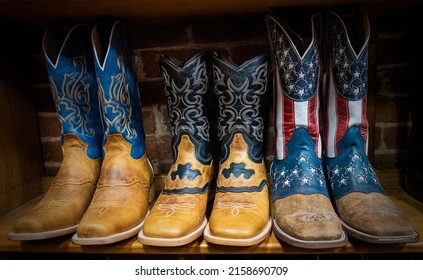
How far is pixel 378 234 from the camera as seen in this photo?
743mm

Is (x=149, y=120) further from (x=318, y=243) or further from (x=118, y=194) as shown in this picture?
(x=318, y=243)

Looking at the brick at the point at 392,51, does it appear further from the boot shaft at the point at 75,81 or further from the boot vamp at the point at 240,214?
the boot shaft at the point at 75,81

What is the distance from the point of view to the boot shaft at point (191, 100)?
92 centimetres

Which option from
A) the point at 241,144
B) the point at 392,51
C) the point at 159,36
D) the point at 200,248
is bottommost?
the point at 200,248

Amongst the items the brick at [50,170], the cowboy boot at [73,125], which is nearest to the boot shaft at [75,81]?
the cowboy boot at [73,125]

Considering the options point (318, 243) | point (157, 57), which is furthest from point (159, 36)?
point (318, 243)

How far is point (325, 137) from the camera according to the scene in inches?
38.8

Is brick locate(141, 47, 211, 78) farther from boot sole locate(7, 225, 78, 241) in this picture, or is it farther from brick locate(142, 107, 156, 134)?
boot sole locate(7, 225, 78, 241)

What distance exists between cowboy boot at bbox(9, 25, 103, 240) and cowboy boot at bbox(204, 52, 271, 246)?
366 millimetres

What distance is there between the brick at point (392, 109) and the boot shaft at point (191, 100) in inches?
23.5

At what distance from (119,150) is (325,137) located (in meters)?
0.59

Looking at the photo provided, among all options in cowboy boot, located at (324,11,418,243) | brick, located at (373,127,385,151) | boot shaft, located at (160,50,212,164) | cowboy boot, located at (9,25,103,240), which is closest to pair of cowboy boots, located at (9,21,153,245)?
cowboy boot, located at (9,25,103,240)

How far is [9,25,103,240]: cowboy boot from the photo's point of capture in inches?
35.8

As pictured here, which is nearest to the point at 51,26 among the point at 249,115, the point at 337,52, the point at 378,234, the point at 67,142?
the point at 67,142
